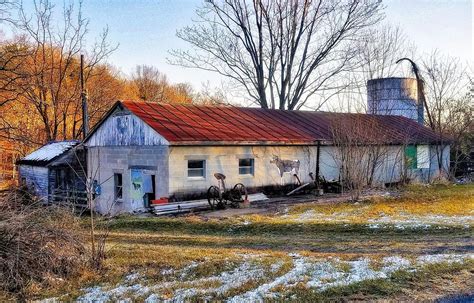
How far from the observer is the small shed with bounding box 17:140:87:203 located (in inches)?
917

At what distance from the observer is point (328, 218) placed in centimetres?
1315

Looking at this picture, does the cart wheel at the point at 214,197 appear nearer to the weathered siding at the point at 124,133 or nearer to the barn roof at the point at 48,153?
the weathered siding at the point at 124,133

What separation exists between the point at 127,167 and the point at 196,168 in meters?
3.62

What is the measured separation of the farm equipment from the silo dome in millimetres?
18023

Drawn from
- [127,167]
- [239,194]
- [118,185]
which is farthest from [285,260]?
[118,185]

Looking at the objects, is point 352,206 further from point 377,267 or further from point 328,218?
point 377,267

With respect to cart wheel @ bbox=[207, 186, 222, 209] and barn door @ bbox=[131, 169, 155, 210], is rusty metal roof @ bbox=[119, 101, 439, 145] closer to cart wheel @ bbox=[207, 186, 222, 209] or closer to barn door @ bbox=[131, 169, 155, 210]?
cart wheel @ bbox=[207, 186, 222, 209]

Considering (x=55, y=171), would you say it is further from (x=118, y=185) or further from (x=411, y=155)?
(x=411, y=155)

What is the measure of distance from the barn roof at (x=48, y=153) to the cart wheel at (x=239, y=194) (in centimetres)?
1129

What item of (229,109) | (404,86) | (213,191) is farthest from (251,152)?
(404,86)

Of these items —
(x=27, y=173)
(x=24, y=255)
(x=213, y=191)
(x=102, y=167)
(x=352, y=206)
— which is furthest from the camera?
(x=27, y=173)

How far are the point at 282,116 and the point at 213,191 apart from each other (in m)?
9.05

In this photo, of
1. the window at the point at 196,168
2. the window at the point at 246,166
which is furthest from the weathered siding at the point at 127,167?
the window at the point at 246,166

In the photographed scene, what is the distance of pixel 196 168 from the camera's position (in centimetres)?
1759
